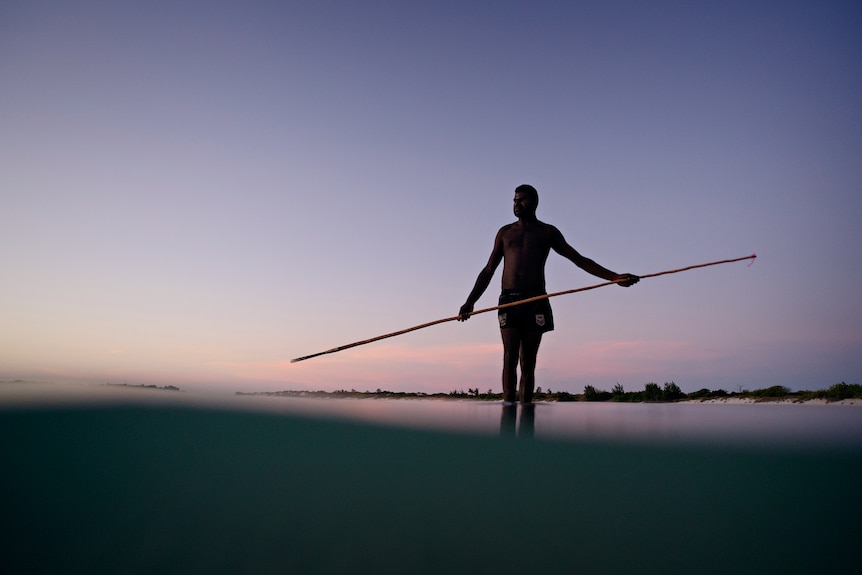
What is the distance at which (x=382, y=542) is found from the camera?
92.3 inches

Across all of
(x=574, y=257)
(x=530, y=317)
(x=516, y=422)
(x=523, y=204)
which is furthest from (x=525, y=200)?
(x=516, y=422)

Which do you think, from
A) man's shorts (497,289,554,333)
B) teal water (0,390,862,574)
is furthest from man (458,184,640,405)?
teal water (0,390,862,574)

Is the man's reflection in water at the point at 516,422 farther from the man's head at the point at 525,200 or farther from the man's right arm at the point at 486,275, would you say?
the man's head at the point at 525,200

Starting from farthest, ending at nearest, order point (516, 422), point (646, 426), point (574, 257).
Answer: point (574, 257) < point (646, 426) < point (516, 422)

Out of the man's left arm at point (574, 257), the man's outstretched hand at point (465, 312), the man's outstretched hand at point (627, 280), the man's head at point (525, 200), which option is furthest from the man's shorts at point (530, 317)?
the man's head at point (525, 200)

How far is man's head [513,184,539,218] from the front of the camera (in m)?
6.83

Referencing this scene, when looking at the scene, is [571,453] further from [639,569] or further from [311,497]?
[311,497]

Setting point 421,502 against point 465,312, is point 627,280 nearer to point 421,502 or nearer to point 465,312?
point 465,312

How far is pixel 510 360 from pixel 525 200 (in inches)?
87.0

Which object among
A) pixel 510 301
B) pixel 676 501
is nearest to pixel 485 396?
pixel 510 301

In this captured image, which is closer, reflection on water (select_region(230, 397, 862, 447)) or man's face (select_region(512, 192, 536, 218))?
reflection on water (select_region(230, 397, 862, 447))

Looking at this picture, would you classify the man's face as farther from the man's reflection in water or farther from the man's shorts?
the man's reflection in water

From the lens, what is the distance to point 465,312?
6770mm

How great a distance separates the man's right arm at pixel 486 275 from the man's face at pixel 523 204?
0.37m
